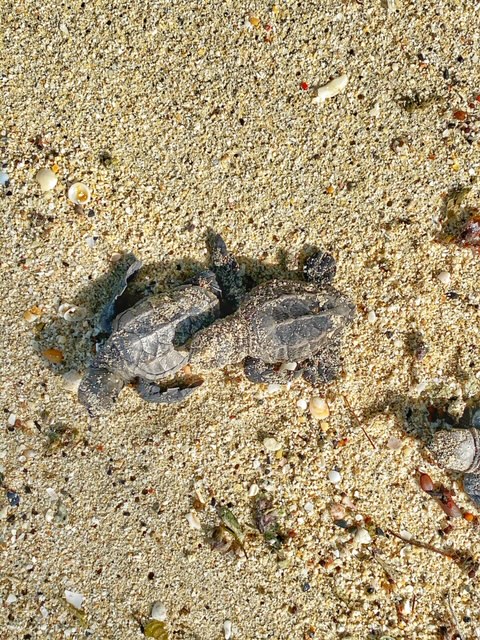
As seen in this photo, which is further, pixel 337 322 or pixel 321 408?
pixel 321 408

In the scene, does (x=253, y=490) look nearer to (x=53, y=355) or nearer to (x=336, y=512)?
(x=336, y=512)

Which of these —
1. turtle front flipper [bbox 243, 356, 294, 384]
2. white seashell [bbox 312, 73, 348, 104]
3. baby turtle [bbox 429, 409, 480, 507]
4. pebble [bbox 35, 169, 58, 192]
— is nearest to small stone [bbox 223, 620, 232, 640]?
turtle front flipper [bbox 243, 356, 294, 384]

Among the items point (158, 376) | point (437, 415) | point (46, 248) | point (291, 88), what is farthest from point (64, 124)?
point (437, 415)

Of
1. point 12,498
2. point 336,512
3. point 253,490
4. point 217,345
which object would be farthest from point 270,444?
point 12,498

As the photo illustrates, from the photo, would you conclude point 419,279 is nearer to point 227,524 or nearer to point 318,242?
point 318,242

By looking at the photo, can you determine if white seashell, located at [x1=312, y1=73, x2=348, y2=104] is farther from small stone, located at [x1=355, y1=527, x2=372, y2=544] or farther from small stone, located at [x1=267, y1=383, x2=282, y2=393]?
small stone, located at [x1=355, y1=527, x2=372, y2=544]

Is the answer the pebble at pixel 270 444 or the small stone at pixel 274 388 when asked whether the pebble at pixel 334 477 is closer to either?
the pebble at pixel 270 444
